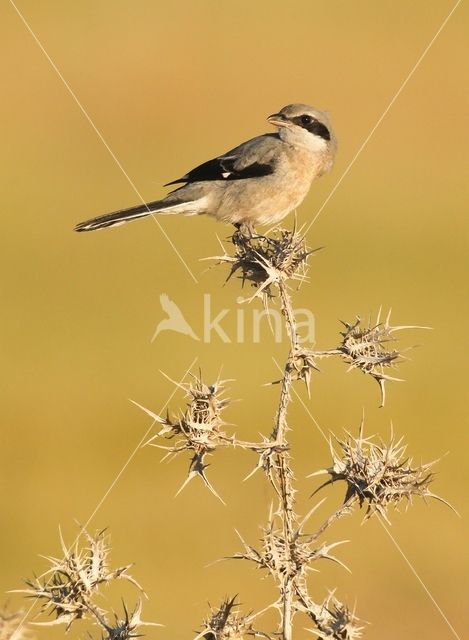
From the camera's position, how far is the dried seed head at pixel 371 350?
320 cm

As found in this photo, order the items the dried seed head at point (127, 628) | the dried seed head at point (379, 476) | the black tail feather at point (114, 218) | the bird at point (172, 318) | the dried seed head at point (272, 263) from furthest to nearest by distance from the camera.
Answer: the bird at point (172, 318) < the black tail feather at point (114, 218) < the dried seed head at point (272, 263) < the dried seed head at point (379, 476) < the dried seed head at point (127, 628)

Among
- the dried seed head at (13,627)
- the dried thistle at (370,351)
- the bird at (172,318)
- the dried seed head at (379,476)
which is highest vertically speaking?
the dried thistle at (370,351)

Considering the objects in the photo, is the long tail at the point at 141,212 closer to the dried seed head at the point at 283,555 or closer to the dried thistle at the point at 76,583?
the dried thistle at the point at 76,583

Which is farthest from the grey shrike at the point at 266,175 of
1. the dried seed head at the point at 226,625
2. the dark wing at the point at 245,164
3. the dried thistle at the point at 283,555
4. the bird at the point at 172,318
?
the bird at the point at 172,318

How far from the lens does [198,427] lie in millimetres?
2967

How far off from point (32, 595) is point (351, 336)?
46.6 inches

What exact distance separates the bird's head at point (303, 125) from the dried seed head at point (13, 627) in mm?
4082

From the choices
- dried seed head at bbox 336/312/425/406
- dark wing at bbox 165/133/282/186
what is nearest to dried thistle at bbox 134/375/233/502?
dried seed head at bbox 336/312/425/406

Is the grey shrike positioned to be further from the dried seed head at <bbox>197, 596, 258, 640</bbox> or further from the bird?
the bird

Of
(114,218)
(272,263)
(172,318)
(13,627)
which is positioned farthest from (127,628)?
(172,318)

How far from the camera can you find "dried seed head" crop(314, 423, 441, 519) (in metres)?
2.94

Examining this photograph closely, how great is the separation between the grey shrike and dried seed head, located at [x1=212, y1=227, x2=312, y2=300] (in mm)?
2419

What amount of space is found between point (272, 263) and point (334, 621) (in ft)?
4.45

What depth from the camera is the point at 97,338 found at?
16.2 metres
